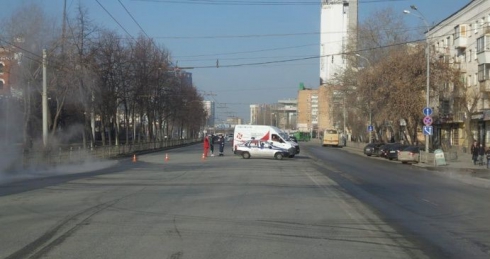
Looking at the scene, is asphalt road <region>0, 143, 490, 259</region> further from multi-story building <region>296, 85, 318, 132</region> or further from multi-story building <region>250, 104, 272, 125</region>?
multi-story building <region>250, 104, 272, 125</region>

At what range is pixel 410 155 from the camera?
40000 millimetres

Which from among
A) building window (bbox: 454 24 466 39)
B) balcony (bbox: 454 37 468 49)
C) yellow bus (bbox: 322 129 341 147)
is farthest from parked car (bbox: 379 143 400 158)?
yellow bus (bbox: 322 129 341 147)

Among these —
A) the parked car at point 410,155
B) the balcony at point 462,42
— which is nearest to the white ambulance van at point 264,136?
the parked car at point 410,155

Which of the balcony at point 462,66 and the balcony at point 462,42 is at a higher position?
the balcony at point 462,42

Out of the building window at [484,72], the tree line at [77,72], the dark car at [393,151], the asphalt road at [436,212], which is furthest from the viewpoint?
the building window at [484,72]

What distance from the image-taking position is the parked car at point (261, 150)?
131 feet

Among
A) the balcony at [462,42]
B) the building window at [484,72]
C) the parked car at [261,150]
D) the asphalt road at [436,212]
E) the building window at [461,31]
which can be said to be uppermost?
the building window at [461,31]

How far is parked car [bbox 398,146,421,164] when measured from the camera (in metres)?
39.9

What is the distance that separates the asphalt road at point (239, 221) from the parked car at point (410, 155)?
72.4 feet

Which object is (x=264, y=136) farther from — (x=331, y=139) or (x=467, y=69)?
(x=331, y=139)

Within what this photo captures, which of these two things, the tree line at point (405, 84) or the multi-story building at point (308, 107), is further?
the multi-story building at point (308, 107)

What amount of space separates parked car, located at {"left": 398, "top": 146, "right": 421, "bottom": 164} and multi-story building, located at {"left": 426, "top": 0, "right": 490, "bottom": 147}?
27.6 ft

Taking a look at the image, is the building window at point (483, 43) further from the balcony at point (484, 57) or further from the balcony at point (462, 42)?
the balcony at point (462, 42)

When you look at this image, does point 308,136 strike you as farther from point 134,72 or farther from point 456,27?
point 134,72
